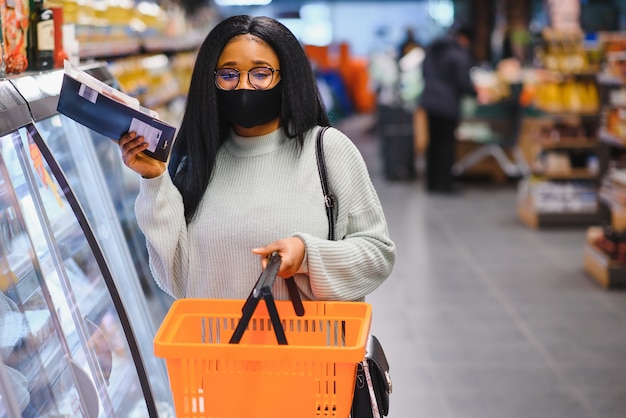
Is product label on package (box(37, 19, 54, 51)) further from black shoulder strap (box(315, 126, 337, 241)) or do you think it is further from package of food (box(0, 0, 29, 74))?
black shoulder strap (box(315, 126, 337, 241))

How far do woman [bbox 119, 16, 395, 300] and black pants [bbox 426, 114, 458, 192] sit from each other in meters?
8.93

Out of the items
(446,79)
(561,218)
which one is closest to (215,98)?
(561,218)

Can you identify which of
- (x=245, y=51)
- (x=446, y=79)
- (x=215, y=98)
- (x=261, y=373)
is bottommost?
(x=446, y=79)

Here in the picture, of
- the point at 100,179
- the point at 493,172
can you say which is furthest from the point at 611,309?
the point at 493,172

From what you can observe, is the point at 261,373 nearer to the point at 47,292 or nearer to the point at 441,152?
the point at 47,292

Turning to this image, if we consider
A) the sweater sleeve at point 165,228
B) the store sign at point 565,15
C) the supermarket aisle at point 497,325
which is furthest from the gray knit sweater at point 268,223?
the store sign at point 565,15

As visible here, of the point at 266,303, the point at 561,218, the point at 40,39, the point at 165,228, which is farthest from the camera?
the point at 561,218

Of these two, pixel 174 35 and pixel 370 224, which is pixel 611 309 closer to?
pixel 370 224

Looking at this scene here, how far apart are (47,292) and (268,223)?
586 mm

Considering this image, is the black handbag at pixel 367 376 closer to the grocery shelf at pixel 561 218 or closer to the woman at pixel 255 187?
the woman at pixel 255 187

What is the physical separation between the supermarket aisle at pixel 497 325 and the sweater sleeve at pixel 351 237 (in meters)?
2.25

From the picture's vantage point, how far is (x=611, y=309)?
6.41 meters

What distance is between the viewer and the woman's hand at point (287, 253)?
2137mm

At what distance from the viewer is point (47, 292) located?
7.77ft
